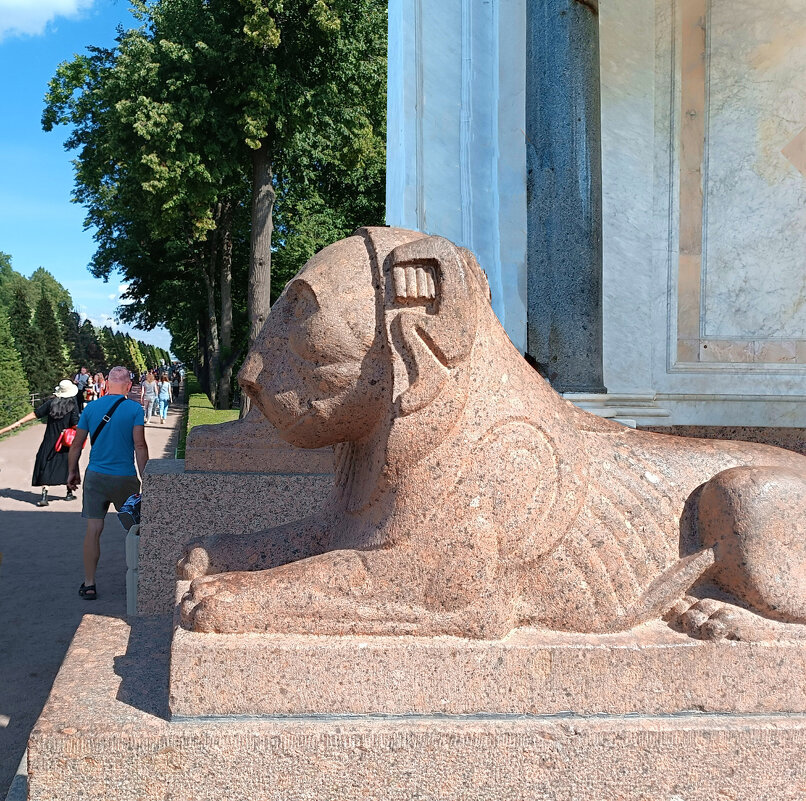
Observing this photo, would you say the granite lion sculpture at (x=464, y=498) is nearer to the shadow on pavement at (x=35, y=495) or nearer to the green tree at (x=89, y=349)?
the shadow on pavement at (x=35, y=495)

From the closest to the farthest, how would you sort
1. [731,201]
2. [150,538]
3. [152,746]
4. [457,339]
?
1. [152,746]
2. [457,339]
3. [150,538]
4. [731,201]

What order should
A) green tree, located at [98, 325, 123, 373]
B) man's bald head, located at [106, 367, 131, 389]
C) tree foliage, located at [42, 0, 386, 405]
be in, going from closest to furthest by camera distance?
1. man's bald head, located at [106, 367, 131, 389]
2. tree foliage, located at [42, 0, 386, 405]
3. green tree, located at [98, 325, 123, 373]

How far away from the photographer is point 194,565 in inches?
99.7

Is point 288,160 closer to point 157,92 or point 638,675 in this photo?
point 157,92

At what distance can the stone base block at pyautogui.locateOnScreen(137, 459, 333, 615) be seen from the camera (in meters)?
3.93

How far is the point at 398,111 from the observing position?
5688 mm

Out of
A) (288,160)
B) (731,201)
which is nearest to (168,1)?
(288,160)

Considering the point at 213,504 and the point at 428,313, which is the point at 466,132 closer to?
the point at 213,504

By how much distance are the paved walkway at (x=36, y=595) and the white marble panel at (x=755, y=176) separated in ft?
14.2

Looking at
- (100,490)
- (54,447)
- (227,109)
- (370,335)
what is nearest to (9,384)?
(227,109)

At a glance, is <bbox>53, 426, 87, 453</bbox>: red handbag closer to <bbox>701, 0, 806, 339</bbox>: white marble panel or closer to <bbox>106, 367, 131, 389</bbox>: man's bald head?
<bbox>106, 367, 131, 389</bbox>: man's bald head

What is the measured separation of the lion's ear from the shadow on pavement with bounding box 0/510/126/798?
242cm

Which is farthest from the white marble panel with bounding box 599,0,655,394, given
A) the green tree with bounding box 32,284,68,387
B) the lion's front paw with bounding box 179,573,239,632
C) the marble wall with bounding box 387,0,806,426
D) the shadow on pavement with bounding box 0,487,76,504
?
the green tree with bounding box 32,284,68,387

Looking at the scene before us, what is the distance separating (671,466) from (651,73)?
405 cm
